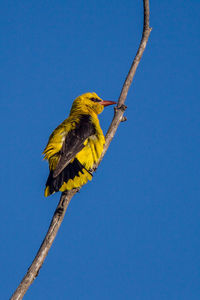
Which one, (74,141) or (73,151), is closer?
(73,151)

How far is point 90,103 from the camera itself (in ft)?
19.3

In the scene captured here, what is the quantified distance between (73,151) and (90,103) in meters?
1.62

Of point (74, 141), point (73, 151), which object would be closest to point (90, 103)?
point (74, 141)

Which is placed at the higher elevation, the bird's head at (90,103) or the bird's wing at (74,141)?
the bird's head at (90,103)

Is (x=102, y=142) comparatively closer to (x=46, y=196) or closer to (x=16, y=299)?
(x=46, y=196)

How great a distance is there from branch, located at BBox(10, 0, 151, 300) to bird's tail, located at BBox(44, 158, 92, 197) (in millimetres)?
95

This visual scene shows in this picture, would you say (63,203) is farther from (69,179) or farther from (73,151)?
(73,151)

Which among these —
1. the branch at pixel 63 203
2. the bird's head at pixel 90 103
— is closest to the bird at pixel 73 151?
the branch at pixel 63 203

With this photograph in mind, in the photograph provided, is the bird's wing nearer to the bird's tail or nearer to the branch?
the bird's tail

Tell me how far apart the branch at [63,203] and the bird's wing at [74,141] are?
0.28 metres

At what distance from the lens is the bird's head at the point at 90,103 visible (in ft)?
19.1

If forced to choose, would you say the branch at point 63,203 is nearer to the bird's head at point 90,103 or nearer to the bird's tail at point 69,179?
the bird's tail at point 69,179

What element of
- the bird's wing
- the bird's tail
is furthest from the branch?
the bird's wing

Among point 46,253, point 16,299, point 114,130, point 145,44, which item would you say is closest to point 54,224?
point 46,253
